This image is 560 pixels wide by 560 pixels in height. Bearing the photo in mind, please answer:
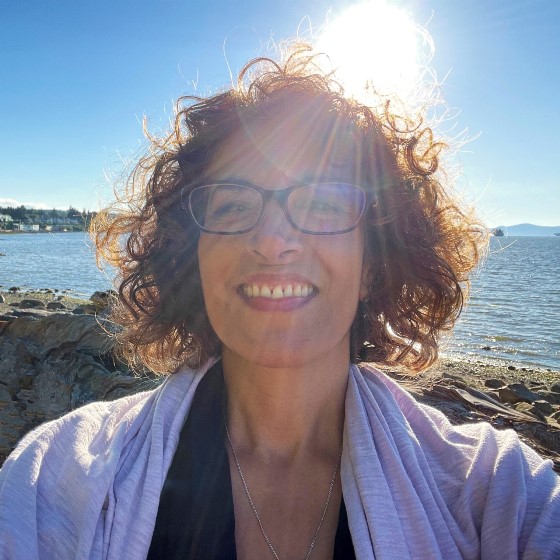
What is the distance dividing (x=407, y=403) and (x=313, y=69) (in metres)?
1.41

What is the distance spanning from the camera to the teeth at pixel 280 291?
1.93 m

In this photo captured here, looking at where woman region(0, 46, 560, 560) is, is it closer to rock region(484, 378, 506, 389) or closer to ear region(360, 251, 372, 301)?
ear region(360, 251, 372, 301)

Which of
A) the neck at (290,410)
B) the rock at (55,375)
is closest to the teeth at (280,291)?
the neck at (290,410)

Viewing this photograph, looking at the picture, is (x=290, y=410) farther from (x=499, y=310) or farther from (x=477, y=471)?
(x=499, y=310)

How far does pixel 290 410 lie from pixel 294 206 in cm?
77

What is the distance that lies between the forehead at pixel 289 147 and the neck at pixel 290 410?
71cm

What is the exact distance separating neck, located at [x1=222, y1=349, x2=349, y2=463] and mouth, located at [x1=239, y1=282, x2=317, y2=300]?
1.01 ft

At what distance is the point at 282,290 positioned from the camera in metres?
1.93

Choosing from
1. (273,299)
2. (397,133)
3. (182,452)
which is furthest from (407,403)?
(397,133)

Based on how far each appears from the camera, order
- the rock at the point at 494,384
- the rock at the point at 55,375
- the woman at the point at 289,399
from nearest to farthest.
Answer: the woman at the point at 289,399
the rock at the point at 55,375
the rock at the point at 494,384

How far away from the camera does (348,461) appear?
1.95 meters

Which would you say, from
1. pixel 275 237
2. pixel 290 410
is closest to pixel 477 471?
pixel 290 410

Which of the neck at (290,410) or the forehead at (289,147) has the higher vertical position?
the forehead at (289,147)

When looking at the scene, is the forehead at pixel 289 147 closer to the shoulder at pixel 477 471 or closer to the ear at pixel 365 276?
the ear at pixel 365 276
